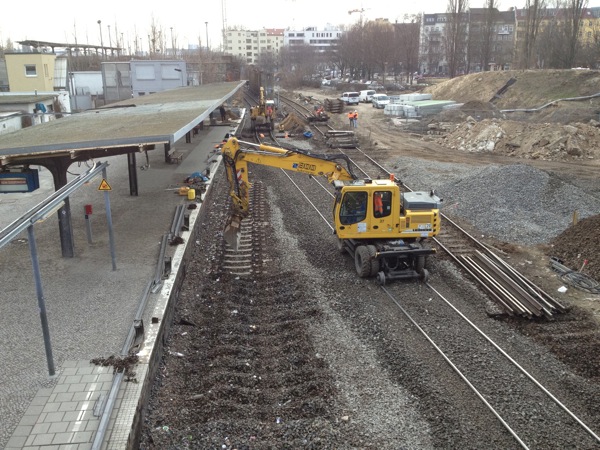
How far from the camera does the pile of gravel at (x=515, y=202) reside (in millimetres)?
16641

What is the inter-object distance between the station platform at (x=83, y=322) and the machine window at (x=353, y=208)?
3937 mm

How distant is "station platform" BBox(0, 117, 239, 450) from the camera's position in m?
6.99

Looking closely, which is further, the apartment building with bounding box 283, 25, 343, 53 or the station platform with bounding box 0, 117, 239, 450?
the apartment building with bounding box 283, 25, 343, 53

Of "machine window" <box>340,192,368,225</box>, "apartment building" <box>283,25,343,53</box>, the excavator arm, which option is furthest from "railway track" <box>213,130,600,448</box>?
"apartment building" <box>283,25,343,53</box>

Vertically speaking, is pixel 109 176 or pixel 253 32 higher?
pixel 253 32

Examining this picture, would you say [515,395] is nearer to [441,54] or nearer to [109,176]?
[109,176]

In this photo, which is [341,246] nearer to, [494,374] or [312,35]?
[494,374]

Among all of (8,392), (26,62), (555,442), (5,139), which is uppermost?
(26,62)

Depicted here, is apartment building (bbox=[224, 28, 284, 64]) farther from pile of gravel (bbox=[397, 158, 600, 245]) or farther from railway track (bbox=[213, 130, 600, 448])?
railway track (bbox=[213, 130, 600, 448])

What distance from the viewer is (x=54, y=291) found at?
1116cm

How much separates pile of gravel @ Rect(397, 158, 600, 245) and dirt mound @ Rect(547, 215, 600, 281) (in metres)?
0.69

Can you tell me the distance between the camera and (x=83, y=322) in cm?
977

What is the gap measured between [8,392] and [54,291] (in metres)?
3.72

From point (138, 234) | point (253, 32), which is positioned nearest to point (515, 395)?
point (138, 234)
